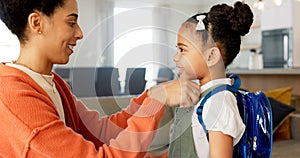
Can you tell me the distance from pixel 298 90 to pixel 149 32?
8.70 feet

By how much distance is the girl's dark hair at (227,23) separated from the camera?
0.90 metres

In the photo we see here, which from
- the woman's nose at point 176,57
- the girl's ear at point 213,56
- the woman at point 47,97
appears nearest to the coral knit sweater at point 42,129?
the woman at point 47,97

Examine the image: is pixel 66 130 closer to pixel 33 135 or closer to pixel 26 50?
pixel 33 135

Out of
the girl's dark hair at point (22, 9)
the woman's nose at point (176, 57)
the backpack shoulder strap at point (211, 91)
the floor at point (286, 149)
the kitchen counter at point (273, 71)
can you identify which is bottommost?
the floor at point (286, 149)

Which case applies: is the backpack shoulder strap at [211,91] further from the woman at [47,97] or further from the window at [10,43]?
the window at [10,43]

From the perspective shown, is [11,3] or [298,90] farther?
[298,90]

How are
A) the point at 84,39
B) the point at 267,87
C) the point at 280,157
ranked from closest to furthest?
the point at 84,39, the point at 280,157, the point at 267,87

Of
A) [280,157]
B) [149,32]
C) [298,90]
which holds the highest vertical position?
[149,32]

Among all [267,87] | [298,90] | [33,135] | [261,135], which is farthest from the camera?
[267,87]

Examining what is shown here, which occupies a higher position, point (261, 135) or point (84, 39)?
point (84, 39)

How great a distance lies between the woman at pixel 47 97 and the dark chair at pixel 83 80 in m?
0.04

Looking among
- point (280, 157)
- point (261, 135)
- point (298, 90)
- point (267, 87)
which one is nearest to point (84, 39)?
point (261, 135)

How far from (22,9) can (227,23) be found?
464mm

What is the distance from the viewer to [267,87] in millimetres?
3383
